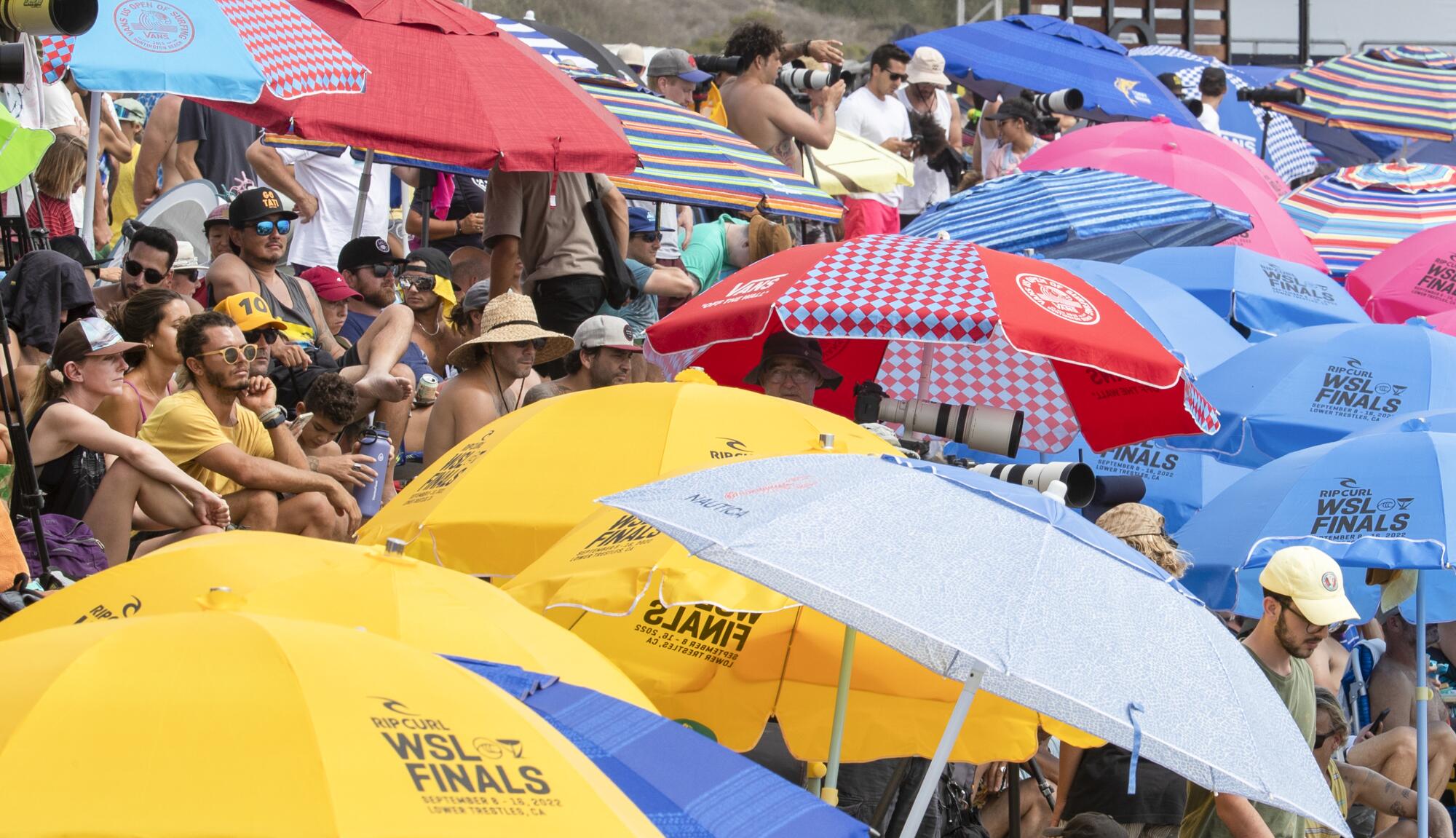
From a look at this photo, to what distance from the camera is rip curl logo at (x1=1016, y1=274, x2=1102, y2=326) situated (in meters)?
6.69

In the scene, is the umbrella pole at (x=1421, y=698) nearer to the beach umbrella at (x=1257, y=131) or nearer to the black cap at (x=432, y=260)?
the black cap at (x=432, y=260)

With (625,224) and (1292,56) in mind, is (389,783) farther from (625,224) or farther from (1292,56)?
(1292,56)

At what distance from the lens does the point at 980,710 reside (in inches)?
192

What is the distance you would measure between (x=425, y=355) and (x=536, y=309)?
1.92ft

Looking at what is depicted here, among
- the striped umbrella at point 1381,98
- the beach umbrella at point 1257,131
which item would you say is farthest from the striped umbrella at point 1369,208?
the beach umbrella at point 1257,131

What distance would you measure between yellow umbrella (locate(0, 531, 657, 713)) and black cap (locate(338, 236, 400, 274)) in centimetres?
471

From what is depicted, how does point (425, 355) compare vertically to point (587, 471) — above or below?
below

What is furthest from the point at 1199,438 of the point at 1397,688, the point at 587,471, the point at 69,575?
the point at 69,575

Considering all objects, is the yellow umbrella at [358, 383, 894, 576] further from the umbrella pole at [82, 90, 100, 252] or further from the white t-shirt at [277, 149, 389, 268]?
the white t-shirt at [277, 149, 389, 268]

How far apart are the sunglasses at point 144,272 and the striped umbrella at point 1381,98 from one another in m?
12.8

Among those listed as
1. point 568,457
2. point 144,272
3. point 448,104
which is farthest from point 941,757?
point 144,272

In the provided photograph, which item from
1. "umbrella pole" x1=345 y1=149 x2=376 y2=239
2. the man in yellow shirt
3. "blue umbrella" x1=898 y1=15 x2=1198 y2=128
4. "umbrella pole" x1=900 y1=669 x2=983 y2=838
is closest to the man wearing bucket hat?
"umbrella pole" x1=900 y1=669 x2=983 y2=838

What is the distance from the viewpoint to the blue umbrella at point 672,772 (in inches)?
119

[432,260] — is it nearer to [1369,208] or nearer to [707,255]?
[707,255]
